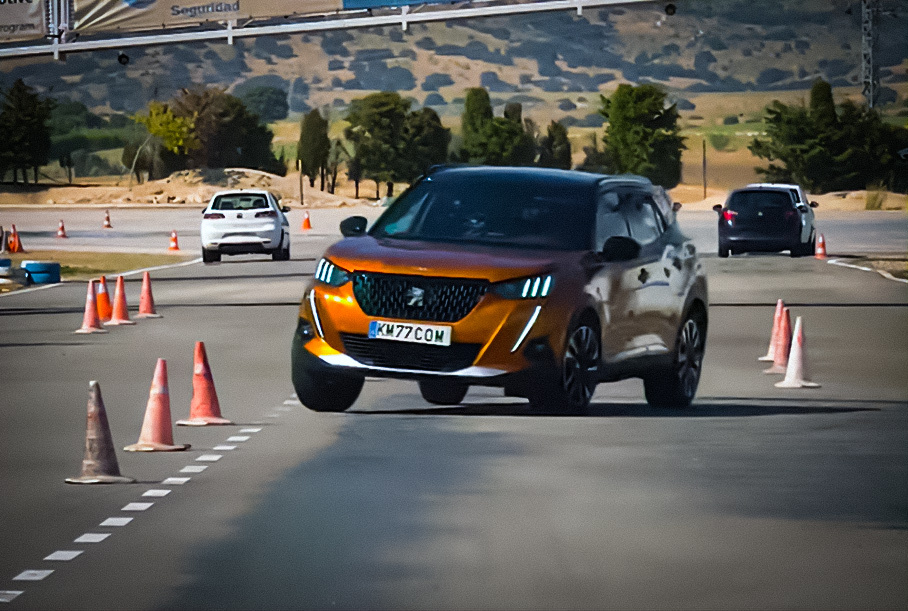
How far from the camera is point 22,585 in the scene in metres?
8.41

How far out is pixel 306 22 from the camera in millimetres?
60531

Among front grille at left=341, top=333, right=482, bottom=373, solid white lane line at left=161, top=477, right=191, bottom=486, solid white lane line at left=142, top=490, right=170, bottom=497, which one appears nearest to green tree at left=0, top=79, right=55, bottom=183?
front grille at left=341, top=333, right=482, bottom=373

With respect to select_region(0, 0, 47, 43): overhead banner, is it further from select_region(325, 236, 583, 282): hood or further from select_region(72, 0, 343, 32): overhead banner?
select_region(325, 236, 583, 282): hood

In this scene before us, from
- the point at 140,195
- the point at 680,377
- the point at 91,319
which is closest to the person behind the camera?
the point at 680,377

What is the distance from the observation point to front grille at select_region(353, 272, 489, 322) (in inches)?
537

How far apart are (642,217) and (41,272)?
2186cm

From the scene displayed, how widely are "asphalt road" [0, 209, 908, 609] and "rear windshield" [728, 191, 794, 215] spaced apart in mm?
24571

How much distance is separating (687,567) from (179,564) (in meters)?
2.08

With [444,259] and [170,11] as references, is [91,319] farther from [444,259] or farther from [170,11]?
[170,11]

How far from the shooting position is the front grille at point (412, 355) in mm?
13578

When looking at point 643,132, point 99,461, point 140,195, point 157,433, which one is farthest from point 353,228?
point 643,132

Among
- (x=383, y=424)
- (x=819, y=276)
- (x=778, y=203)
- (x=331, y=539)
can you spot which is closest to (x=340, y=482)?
(x=331, y=539)

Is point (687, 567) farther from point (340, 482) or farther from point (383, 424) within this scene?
point (383, 424)

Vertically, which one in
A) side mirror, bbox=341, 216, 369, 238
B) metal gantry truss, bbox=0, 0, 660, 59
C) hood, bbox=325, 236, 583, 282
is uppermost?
metal gantry truss, bbox=0, 0, 660, 59
